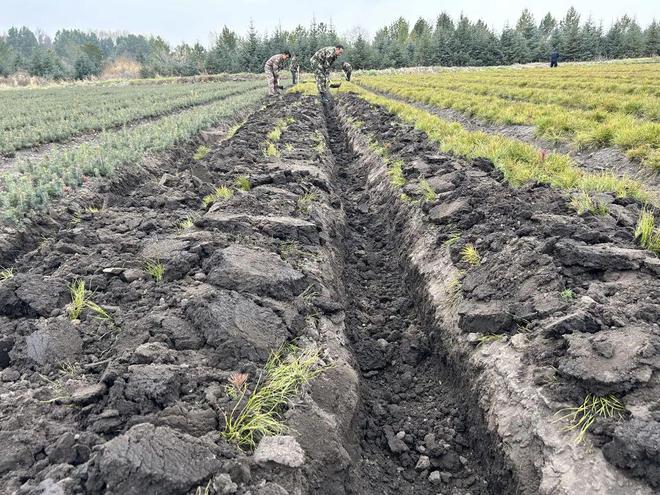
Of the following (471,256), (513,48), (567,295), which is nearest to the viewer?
(567,295)

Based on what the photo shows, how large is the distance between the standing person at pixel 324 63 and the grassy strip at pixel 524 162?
36.7 feet

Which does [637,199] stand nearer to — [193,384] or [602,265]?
[602,265]

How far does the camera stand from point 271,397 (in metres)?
2.86

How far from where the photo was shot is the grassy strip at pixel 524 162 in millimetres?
5559

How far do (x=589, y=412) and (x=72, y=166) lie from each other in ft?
26.7

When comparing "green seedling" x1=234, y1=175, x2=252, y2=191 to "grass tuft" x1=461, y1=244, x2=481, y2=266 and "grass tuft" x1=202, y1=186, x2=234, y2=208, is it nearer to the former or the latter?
"grass tuft" x1=202, y1=186, x2=234, y2=208

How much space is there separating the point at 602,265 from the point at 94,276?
4.14 m

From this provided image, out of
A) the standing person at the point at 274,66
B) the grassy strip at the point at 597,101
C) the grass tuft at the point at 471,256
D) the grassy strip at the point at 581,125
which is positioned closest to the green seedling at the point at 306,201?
the grass tuft at the point at 471,256

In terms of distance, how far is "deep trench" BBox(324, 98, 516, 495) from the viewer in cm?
312

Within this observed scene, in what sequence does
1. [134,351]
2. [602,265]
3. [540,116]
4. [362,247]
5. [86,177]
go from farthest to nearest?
1. [540,116]
2. [86,177]
3. [362,247]
4. [602,265]
5. [134,351]

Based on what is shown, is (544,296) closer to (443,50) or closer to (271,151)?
(271,151)

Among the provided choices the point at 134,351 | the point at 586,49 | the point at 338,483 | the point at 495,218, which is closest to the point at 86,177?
the point at 134,351

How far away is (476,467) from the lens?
320 cm

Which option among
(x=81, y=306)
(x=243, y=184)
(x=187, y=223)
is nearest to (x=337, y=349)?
(x=81, y=306)
